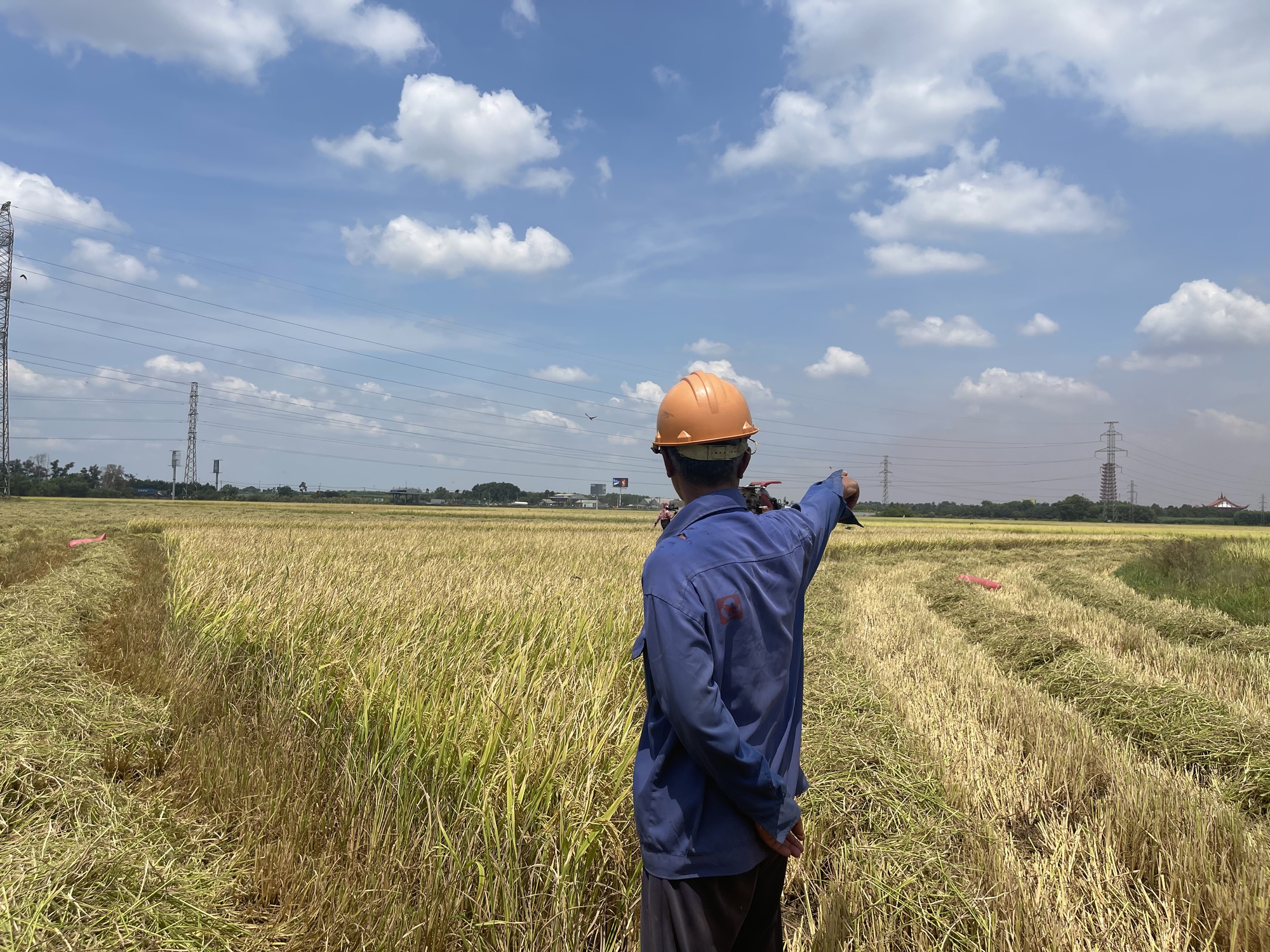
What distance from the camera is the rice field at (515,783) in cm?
262

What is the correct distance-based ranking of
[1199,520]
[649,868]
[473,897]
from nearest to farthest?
[649,868] → [473,897] → [1199,520]

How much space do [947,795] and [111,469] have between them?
102367mm

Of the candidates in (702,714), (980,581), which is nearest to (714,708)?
(702,714)

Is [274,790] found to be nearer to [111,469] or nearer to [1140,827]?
[1140,827]

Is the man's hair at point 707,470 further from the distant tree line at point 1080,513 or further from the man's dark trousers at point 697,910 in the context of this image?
the distant tree line at point 1080,513

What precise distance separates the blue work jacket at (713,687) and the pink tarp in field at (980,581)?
42.9 feet

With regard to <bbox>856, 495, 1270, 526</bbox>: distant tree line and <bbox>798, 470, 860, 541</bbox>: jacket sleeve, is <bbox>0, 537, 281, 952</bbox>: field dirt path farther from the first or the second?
<bbox>856, 495, 1270, 526</bbox>: distant tree line

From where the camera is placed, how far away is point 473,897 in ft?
8.54

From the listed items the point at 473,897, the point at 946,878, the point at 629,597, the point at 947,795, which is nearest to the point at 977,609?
the point at 629,597

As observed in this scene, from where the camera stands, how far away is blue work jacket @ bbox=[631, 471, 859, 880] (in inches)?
62.1

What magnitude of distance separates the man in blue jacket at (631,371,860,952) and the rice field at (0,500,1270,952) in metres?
0.98

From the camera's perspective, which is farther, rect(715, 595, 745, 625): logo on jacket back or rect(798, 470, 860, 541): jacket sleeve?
rect(798, 470, 860, 541): jacket sleeve

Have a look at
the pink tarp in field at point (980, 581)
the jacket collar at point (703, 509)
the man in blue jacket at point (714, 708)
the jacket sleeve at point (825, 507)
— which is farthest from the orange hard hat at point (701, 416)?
the pink tarp in field at point (980, 581)

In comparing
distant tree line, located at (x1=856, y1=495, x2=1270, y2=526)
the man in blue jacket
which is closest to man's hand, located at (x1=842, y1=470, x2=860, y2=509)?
the man in blue jacket
